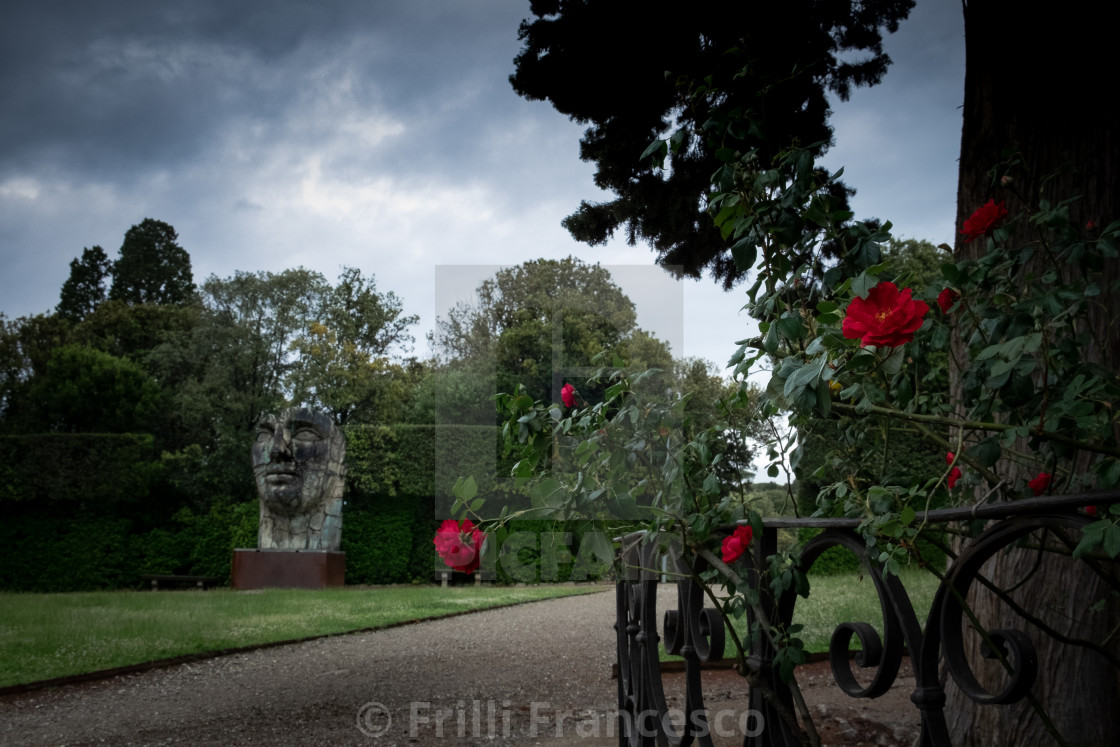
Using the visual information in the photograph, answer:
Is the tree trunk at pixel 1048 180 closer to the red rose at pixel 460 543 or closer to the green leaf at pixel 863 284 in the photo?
the green leaf at pixel 863 284

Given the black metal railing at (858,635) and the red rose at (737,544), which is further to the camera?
the red rose at (737,544)

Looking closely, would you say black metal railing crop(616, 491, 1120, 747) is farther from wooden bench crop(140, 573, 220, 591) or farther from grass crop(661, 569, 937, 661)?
wooden bench crop(140, 573, 220, 591)

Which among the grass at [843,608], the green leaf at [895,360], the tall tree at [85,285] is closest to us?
the green leaf at [895,360]

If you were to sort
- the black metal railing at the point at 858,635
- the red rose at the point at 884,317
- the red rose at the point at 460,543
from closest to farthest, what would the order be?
the black metal railing at the point at 858,635, the red rose at the point at 884,317, the red rose at the point at 460,543

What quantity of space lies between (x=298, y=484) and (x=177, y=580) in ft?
10.8

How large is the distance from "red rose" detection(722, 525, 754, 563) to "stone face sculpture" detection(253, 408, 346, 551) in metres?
12.4

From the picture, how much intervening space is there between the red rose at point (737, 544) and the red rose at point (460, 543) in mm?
481

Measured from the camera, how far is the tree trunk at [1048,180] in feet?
6.94

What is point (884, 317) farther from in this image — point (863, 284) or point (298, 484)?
point (298, 484)

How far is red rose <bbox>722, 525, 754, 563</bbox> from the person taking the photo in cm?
137

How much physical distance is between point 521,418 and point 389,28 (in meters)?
7.56

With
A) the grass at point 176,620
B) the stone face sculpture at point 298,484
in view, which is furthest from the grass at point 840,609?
the stone face sculpture at point 298,484

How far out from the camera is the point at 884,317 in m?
0.97

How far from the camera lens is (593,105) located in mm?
4082
